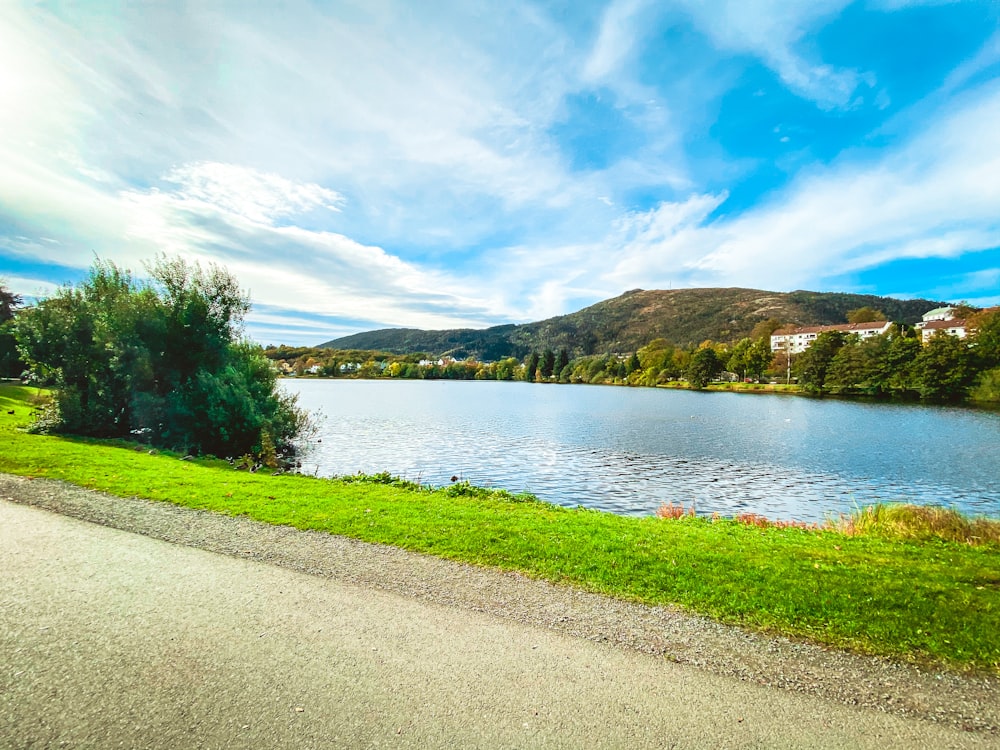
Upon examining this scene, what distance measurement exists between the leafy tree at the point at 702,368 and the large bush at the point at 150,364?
102113 mm

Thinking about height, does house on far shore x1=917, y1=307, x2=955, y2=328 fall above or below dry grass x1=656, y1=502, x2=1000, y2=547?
above

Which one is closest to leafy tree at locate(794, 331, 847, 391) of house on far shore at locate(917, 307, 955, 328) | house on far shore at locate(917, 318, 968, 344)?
house on far shore at locate(917, 318, 968, 344)

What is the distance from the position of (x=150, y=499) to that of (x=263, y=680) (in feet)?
29.2

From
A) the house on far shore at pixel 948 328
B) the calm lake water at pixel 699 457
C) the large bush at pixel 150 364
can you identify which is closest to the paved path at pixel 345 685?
the calm lake water at pixel 699 457

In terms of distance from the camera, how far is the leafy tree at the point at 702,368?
361ft

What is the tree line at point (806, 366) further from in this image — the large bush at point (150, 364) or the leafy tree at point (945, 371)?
the large bush at point (150, 364)

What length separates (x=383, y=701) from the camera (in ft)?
13.3

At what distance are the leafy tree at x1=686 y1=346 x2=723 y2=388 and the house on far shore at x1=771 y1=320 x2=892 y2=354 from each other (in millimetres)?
40083

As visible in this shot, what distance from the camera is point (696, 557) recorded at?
780 cm

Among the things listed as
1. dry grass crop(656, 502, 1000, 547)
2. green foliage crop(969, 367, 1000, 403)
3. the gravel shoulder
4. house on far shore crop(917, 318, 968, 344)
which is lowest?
dry grass crop(656, 502, 1000, 547)

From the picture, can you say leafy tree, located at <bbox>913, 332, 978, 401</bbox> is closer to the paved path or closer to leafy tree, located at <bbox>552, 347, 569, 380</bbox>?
the paved path

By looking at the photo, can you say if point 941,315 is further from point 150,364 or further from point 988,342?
point 150,364

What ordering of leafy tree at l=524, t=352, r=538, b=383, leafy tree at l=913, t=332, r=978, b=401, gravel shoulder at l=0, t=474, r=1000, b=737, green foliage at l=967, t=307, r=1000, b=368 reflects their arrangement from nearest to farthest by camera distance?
1. gravel shoulder at l=0, t=474, r=1000, b=737
2. leafy tree at l=913, t=332, r=978, b=401
3. green foliage at l=967, t=307, r=1000, b=368
4. leafy tree at l=524, t=352, r=538, b=383

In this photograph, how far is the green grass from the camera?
557cm
